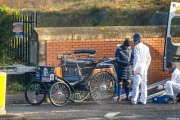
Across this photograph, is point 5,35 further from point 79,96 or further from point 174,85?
point 174,85

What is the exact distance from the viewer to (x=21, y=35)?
52.3 ft

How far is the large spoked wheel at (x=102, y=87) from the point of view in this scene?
474 inches

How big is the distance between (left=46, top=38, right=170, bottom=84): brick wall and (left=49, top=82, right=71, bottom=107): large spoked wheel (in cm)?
277

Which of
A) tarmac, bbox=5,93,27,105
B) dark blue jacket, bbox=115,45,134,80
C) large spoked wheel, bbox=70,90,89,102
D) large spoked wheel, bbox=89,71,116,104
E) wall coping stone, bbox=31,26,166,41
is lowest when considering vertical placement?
tarmac, bbox=5,93,27,105

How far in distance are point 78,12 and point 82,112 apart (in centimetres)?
1886

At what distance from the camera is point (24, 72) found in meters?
14.9

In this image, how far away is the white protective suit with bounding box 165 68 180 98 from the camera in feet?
40.9

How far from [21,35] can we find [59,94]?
15.5 feet

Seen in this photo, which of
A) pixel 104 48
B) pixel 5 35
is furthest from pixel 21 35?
pixel 104 48

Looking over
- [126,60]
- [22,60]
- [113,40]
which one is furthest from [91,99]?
[22,60]

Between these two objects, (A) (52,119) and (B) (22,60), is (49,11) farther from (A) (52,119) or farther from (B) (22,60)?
(A) (52,119)

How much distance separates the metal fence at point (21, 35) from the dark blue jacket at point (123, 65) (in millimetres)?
4254

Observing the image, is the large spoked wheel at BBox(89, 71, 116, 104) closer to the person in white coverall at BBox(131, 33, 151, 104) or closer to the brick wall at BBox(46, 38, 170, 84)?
the person in white coverall at BBox(131, 33, 151, 104)

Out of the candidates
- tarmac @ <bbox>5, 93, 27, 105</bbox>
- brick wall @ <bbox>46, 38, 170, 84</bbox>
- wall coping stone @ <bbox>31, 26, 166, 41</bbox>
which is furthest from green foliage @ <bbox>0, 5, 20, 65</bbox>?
tarmac @ <bbox>5, 93, 27, 105</bbox>
